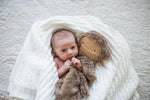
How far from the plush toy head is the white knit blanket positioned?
7cm

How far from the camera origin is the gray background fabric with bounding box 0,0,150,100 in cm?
112

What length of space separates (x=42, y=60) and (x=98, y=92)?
0.36 meters

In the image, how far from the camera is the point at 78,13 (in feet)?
3.98

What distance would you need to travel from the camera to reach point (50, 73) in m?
0.83

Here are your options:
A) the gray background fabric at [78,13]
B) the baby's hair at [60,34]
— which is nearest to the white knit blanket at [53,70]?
the baby's hair at [60,34]

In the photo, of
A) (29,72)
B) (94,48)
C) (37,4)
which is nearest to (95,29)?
(94,48)

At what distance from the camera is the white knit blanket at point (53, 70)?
0.83 metres

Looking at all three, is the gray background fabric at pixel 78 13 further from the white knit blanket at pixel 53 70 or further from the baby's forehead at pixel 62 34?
the baby's forehead at pixel 62 34

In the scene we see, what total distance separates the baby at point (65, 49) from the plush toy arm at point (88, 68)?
0.03 m

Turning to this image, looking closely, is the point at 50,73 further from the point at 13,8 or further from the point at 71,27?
the point at 13,8

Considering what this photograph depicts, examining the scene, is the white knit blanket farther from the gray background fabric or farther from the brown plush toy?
the gray background fabric

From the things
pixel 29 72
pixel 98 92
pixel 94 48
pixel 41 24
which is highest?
pixel 41 24

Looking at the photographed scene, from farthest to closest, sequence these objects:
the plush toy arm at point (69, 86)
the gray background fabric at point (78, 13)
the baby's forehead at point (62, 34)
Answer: the gray background fabric at point (78, 13), the baby's forehead at point (62, 34), the plush toy arm at point (69, 86)

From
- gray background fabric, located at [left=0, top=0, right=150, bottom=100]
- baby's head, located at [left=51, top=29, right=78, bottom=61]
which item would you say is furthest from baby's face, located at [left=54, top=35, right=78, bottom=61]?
gray background fabric, located at [left=0, top=0, right=150, bottom=100]
